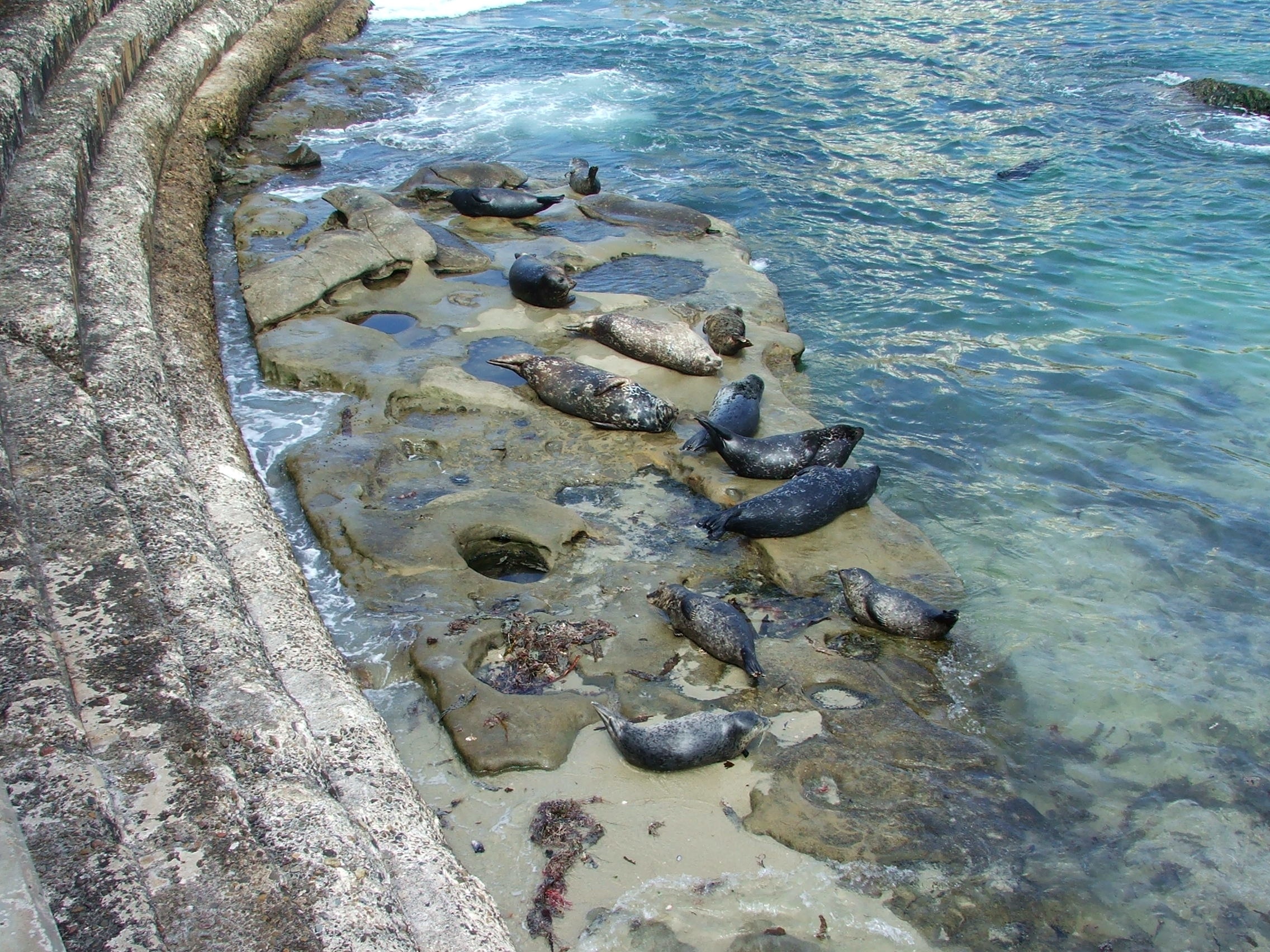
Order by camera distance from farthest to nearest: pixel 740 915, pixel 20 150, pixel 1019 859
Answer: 1. pixel 20 150
2. pixel 1019 859
3. pixel 740 915

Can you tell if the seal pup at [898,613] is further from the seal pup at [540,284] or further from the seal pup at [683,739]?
the seal pup at [540,284]

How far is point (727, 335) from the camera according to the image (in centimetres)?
727

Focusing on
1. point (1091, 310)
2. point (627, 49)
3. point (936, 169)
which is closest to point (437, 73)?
point (627, 49)

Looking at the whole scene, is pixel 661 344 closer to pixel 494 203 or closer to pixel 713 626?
pixel 713 626

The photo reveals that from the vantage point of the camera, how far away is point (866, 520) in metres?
5.64

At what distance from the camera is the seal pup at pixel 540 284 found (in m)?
7.44

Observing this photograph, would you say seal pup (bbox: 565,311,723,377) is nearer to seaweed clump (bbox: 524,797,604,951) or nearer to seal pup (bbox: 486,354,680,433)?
seal pup (bbox: 486,354,680,433)

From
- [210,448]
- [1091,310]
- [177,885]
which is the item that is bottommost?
[1091,310]

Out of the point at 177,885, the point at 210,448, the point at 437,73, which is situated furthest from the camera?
the point at 437,73

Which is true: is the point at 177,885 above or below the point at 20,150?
below

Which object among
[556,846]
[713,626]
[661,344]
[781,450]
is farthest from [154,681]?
[661,344]

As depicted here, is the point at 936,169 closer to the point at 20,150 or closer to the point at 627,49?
the point at 627,49

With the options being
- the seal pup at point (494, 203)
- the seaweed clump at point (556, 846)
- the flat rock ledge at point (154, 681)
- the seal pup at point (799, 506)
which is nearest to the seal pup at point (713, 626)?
the seal pup at point (799, 506)

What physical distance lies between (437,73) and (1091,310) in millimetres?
11369
